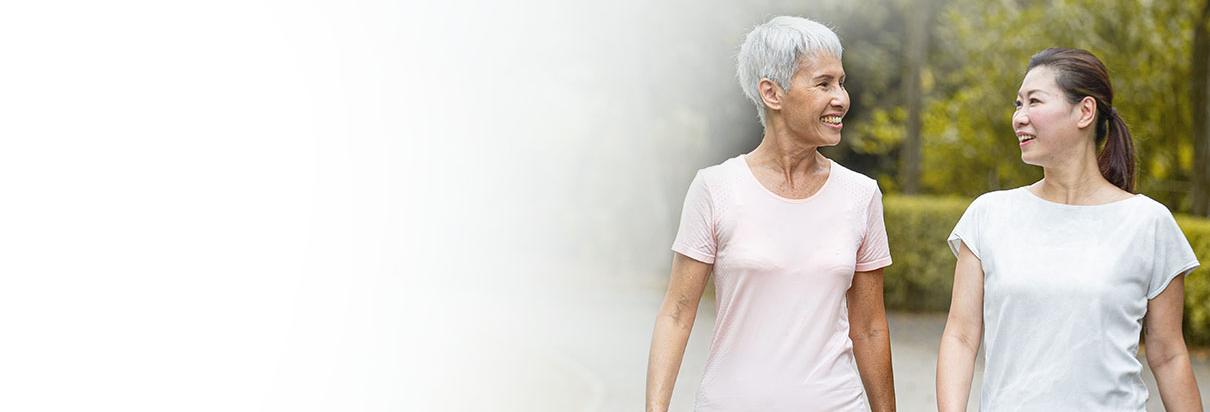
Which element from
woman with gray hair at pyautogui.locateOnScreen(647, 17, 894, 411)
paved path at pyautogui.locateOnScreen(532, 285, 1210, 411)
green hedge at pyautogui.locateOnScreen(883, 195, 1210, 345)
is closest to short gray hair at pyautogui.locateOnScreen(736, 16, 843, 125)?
woman with gray hair at pyautogui.locateOnScreen(647, 17, 894, 411)

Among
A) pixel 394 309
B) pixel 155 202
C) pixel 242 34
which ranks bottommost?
pixel 394 309

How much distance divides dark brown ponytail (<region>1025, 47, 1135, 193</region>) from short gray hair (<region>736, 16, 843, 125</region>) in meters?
0.45

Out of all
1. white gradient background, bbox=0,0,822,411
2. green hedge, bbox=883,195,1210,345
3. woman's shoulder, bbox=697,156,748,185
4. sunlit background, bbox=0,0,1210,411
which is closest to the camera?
woman's shoulder, bbox=697,156,748,185

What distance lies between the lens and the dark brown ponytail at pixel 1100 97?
3.19 metres

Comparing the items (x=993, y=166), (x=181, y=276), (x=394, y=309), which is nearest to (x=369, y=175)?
(x=394, y=309)

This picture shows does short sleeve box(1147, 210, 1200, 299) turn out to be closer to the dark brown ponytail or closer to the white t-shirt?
the white t-shirt

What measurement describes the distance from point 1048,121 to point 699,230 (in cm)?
77

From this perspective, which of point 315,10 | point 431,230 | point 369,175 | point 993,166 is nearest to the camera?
point 315,10

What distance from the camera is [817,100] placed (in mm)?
3297

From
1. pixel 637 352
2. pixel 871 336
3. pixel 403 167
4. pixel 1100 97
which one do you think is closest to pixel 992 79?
pixel 403 167

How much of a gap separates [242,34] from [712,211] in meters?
12.3

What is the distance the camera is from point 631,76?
22.3m

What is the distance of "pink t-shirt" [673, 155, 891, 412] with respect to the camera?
3.28 metres

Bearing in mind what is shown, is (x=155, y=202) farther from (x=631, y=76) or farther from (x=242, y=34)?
(x=631, y=76)
